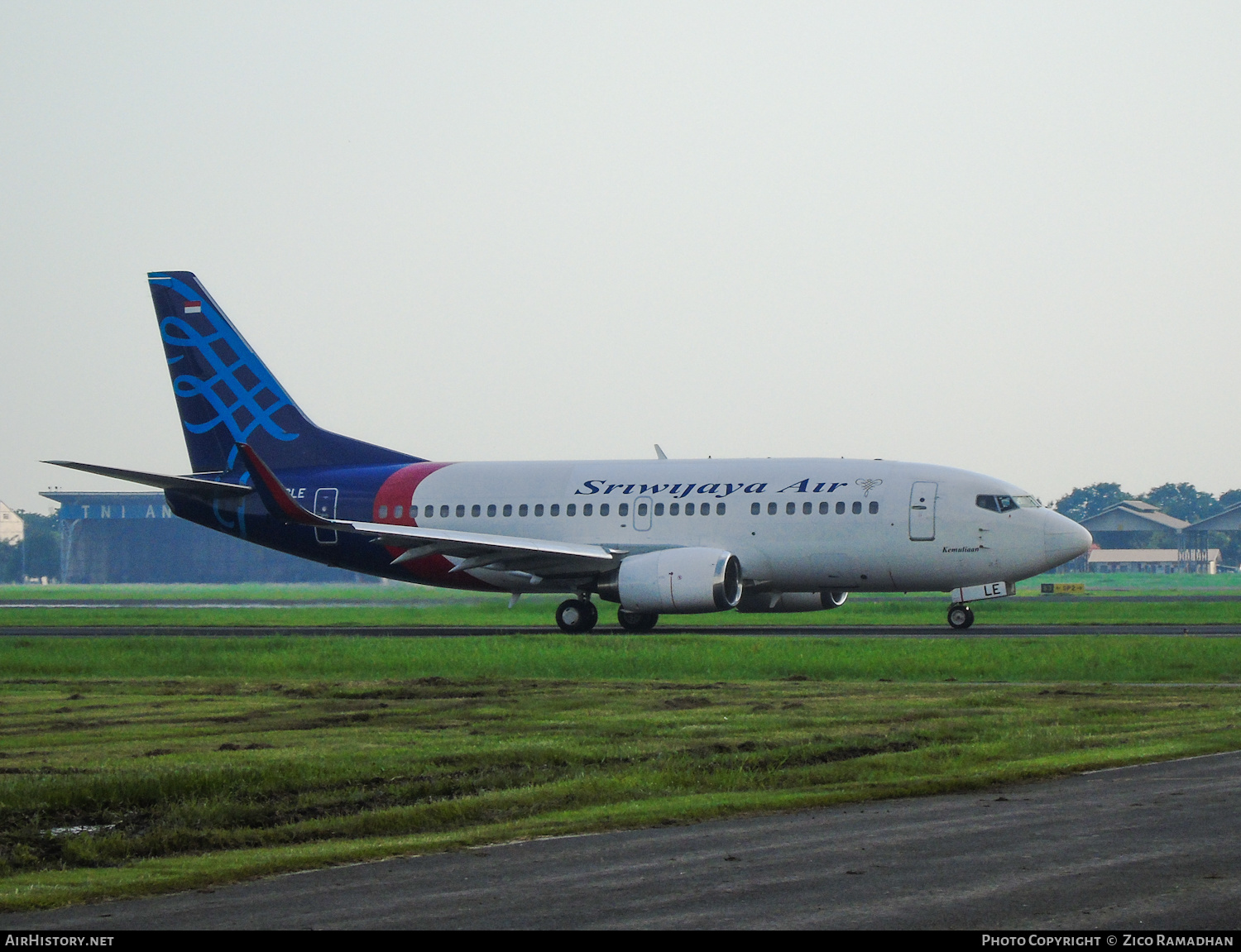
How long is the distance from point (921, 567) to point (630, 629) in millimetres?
8254

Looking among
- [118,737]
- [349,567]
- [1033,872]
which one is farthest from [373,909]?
[349,567]

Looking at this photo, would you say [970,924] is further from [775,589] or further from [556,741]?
[775,589]

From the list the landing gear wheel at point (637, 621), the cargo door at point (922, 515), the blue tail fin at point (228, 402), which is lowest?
the landing gear wheel at point (637, 621)

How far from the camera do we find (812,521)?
40938 millimetres

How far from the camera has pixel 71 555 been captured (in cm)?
18462

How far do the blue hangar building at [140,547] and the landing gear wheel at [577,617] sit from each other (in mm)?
133329

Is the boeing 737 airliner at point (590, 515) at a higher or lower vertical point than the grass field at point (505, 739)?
higher

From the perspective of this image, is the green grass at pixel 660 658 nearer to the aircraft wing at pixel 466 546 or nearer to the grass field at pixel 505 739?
the grass field at pixel 505 739

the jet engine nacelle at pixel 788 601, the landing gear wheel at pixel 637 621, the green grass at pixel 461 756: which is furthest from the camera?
the jet engine nacelle at pixel 788 601

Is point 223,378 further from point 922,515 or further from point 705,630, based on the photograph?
point 922,515

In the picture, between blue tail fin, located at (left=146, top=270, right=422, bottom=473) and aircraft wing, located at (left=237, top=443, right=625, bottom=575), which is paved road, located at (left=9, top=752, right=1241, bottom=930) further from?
blue tail fin, located at (left=146, top=270, right=422, bottom=473)

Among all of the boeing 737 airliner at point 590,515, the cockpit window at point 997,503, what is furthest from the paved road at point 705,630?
the cockpit window at point 997,503

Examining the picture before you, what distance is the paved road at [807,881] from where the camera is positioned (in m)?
9.34

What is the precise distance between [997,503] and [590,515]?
1116 centimetres
